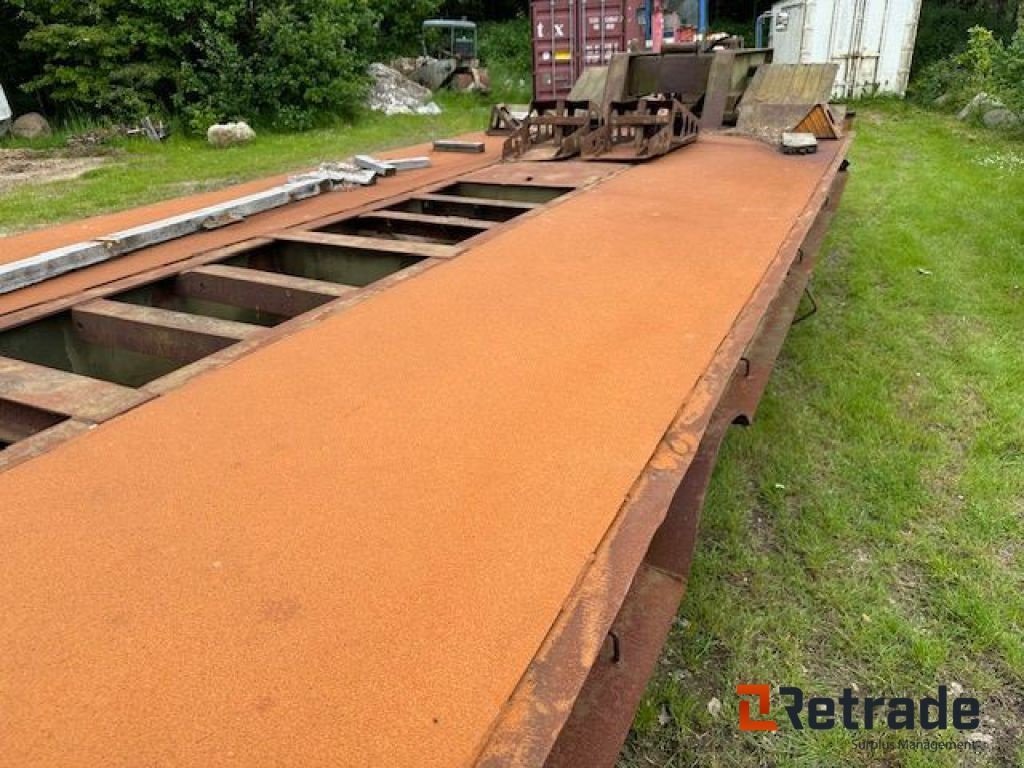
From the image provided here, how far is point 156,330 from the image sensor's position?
8.59 feet

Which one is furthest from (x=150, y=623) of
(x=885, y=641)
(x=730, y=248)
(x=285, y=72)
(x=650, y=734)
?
(x=285, y=72)

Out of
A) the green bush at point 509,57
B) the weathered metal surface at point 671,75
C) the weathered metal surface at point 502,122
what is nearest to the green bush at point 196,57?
the green bush at point 509,57

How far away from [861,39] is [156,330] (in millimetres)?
14900

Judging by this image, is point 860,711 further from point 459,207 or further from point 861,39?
point 861,39

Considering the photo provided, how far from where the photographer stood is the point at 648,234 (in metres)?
3.58

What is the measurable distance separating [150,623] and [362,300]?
166 cm

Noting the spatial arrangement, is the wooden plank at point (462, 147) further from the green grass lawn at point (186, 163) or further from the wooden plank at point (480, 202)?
the green grass lawn at point (186, 163)

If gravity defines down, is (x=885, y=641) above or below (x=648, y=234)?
below

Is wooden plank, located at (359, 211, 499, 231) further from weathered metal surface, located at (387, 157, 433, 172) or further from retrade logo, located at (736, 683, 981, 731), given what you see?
retrade logo, located at (736, 683, 981, 731)

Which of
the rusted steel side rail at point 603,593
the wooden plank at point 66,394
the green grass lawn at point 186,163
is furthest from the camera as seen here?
the green grass lawn at point 186,163

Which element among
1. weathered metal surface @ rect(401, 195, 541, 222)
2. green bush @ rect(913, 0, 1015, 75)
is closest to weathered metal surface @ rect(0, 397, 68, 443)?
weathered metal surface @ rect(401, 195, 541, 222)

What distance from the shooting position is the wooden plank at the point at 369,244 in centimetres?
340

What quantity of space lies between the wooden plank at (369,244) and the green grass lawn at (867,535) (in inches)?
60.4

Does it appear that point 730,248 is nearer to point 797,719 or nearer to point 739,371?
point 739,371
